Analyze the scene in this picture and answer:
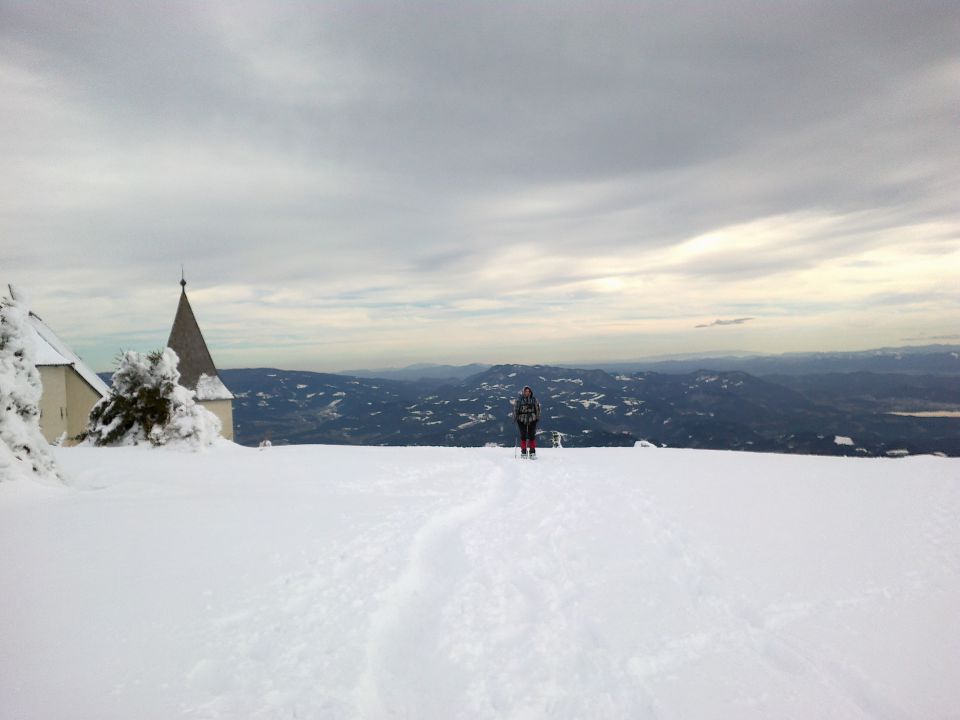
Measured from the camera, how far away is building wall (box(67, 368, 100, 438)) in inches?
1449

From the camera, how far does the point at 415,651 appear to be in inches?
208

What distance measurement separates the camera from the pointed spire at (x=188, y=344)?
1580 inches

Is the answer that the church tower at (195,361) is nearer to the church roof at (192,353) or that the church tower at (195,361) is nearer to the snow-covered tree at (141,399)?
the church roof at (192,353)

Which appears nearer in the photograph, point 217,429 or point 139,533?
point 139,533

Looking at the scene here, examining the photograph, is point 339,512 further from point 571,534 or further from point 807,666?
point 807,666

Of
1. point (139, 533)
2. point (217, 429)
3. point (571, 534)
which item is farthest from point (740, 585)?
point (217, 429)

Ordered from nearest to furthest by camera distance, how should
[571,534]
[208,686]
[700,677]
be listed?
[208,686] → [700,677] → [571,534]

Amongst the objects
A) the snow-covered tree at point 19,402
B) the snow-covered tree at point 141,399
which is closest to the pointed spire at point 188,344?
A: the snow-covered tree at point 141,399

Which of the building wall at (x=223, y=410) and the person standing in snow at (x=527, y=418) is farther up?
the person standing in snow at (x=527, y=418)

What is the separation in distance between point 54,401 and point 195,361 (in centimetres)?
875

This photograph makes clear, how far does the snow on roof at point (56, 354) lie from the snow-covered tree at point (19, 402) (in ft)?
94.1

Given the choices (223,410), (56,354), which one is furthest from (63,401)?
(223,410)

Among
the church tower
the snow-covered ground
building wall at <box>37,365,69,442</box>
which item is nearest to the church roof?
the church tower

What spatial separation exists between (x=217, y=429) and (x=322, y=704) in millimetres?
14720
